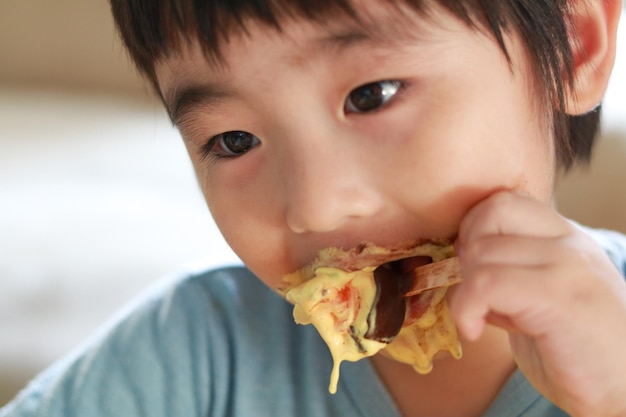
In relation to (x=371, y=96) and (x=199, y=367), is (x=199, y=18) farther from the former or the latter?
(x=199, y=367)

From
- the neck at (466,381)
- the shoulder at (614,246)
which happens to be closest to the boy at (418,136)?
the neck at (466,381)

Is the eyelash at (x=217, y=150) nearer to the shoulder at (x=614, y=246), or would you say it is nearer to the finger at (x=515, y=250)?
the finger at (x=515, y=250)

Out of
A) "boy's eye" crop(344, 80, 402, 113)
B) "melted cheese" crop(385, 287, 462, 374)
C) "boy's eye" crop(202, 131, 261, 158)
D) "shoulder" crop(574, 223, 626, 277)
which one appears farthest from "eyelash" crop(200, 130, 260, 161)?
"shoulder" crop(574, 223, 626, 277)

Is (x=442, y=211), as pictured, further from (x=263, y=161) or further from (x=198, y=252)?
(x=198, y=252)

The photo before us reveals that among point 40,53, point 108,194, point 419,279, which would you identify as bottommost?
point 419,279

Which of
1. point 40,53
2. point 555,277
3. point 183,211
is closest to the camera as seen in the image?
point 555,277

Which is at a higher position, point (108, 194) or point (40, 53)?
point (40, 53)

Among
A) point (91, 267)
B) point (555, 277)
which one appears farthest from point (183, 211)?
point (555, 277)
